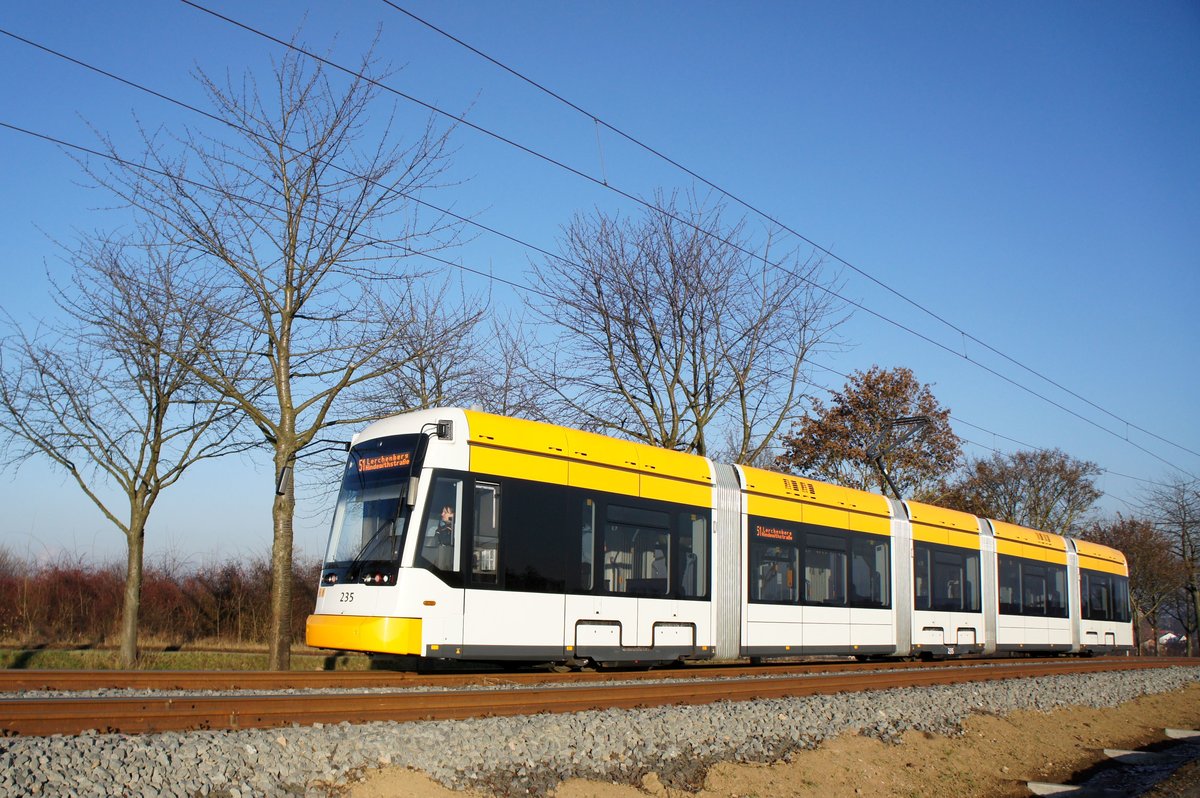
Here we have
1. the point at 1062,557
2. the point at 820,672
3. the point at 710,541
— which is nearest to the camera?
the point at 710,541

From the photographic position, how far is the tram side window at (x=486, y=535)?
1296 centimetres

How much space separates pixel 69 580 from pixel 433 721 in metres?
23.9

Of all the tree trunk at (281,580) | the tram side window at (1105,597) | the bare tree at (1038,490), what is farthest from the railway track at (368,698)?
the bare tree at (1038,490)

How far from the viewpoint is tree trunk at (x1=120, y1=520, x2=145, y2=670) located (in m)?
19.8

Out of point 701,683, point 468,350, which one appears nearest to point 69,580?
point 468,350

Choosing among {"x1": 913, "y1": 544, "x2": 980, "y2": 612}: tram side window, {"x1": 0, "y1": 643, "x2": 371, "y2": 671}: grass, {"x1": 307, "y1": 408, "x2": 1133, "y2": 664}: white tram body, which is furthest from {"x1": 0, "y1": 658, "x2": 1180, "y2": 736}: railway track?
{"x1": 0, "y1": 643, "x2": 371, "y2": 671}: grass

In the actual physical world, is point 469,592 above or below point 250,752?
above

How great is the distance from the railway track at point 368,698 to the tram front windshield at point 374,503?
161 centimetres

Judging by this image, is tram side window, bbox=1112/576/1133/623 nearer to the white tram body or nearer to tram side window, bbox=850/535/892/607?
the white tram body

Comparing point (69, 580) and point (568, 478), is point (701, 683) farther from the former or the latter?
point (69, 580)

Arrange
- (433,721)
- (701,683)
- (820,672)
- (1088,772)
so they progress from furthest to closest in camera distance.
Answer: (820,672), (701,683), (1088,772), (433,721)

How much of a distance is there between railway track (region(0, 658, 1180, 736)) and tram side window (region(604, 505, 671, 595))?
4.31 ft

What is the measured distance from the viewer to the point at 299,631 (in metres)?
29.6

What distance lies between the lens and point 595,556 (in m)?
14.5
